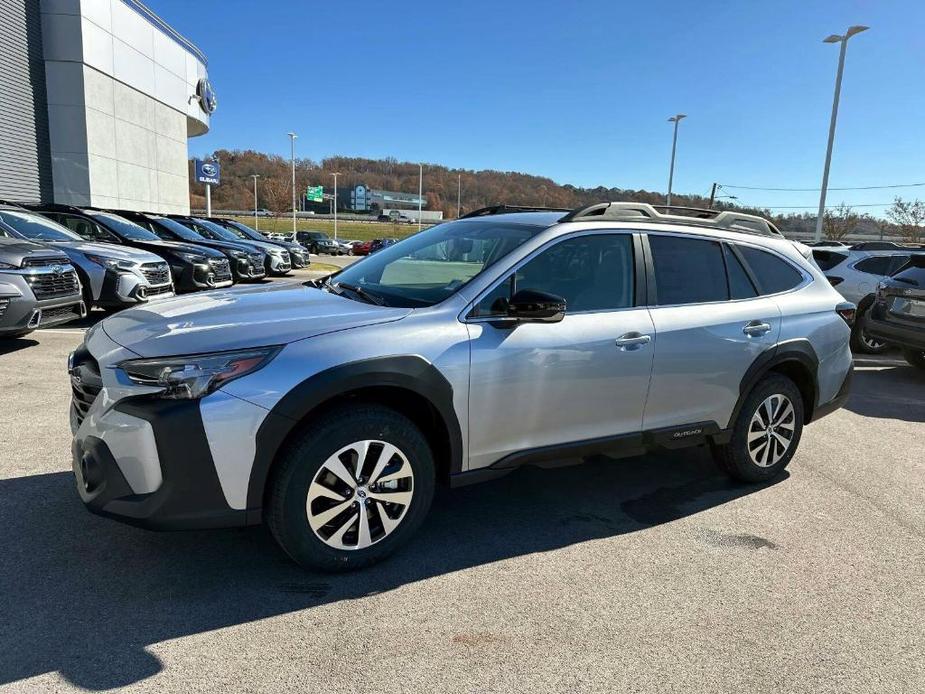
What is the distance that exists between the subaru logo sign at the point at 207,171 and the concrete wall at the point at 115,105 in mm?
7935

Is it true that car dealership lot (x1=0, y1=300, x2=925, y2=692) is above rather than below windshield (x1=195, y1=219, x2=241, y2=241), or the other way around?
below

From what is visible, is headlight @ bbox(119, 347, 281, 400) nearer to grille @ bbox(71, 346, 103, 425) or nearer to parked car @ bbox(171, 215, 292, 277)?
grille @ bbox(71, 346, 103, 425)

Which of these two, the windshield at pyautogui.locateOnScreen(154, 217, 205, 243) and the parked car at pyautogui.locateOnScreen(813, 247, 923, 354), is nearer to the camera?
the parked car at pyautogui.locateOnScreen(813, 247, 923, 354)

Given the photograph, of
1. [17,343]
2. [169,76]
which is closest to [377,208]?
[169,76]

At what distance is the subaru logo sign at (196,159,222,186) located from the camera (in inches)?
1442

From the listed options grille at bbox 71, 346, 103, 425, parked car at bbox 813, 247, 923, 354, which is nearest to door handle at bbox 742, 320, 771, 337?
grille at bbox 71, 346, 103, 425

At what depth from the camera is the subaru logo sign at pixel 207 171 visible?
36625 mm

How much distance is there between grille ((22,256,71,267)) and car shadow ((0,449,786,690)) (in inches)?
163

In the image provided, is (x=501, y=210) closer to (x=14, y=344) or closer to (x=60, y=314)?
(x=60, y=314)

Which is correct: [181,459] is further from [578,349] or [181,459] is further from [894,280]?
[894,280]

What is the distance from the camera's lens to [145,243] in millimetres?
11672

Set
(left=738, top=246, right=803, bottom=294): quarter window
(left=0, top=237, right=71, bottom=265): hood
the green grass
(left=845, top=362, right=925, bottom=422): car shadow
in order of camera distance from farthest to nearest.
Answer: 1. the green grass
2. (left=0, top=237, right=71, bottom=265): hood
3. (left=845, top=362, right=925, bottom=422): car shadow
4. (left=738, top=246, right=803, bottom=294): quarter window

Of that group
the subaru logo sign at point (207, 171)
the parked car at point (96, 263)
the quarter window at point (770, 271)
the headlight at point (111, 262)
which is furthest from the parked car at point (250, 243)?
the subaru logo sign at point (207, 171)

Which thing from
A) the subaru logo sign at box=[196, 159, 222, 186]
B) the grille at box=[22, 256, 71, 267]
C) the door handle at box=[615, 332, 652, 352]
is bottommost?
the door handle at box=[615, 332, 652, 352]
